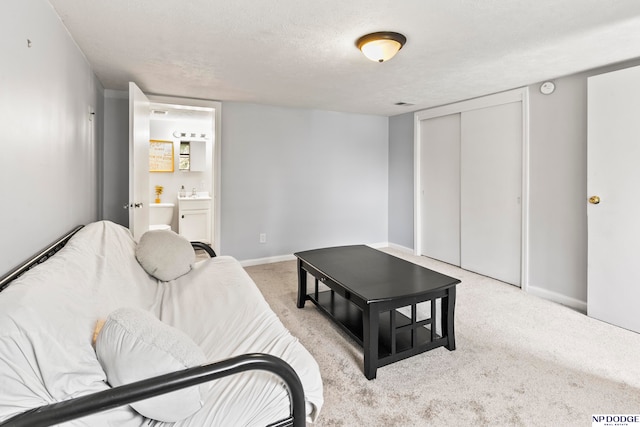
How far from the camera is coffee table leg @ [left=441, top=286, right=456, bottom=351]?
88.4 inches

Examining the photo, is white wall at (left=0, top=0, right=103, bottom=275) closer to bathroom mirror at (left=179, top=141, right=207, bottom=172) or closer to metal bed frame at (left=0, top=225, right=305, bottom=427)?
metal bed frame at (left=0, top=225, right=305, bottom=427)

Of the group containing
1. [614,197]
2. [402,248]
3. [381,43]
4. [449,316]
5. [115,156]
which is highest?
[381,43]

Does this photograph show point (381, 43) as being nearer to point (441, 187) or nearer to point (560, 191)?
point (560, 191)

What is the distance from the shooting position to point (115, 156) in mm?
3746

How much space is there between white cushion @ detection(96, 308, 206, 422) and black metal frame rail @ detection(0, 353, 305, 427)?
0.09 meters

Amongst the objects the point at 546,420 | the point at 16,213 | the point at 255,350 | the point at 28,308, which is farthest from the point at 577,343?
the point at 16,213

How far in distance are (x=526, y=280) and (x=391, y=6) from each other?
9.99 ft

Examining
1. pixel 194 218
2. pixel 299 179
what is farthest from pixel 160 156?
pixel 299 179

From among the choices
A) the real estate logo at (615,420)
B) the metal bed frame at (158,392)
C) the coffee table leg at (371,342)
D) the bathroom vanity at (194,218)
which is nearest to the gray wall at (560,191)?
the real estate logo at (615,420)

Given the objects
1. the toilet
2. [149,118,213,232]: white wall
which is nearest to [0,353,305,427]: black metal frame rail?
the toilet

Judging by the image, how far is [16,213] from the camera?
4.58 feet

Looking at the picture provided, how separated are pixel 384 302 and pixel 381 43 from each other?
1675mm

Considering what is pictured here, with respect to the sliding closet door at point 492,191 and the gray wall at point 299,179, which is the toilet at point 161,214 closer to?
the gray wall at point 299,179

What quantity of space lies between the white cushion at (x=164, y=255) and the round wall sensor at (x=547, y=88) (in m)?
3.55
